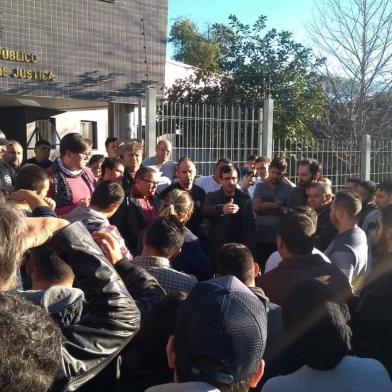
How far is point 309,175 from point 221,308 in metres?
5.17

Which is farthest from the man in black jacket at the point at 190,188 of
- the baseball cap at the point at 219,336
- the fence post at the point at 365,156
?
the fence post at the point at 365,156

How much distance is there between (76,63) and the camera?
457 inches

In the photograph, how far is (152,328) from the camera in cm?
226

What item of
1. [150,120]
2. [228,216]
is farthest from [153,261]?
[150,120]

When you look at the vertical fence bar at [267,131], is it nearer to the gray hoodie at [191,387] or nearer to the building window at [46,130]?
the building window at [46,130]

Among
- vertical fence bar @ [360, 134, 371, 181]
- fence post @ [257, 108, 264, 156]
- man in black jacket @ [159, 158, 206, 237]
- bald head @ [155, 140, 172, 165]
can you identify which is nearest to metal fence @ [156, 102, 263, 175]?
fence post @ [257, 108, 264, 156]

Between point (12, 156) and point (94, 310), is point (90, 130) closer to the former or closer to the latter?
point (12, 156)

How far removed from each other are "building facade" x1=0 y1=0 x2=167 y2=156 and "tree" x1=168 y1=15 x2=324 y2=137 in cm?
112

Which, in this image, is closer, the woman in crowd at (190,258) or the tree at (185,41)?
the woman in crowd at (190,258)

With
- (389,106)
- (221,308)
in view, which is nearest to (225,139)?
(221,308)

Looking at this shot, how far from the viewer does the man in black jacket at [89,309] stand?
1.72 m

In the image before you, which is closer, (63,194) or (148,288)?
(148,288)

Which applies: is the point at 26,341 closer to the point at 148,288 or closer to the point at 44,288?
the point at 44,288

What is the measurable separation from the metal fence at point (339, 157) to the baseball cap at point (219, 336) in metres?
7.90
